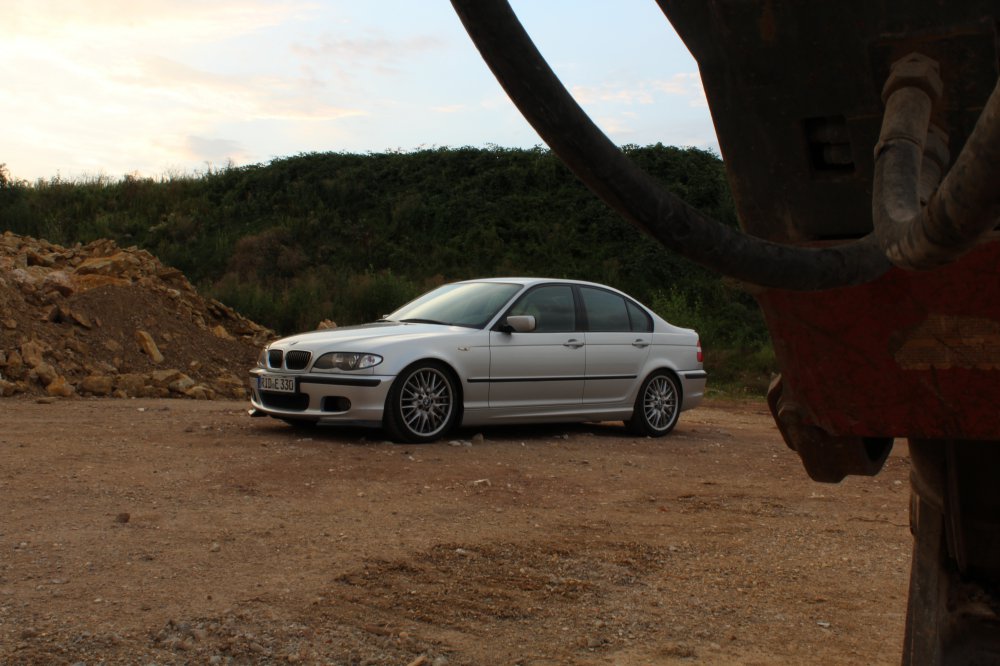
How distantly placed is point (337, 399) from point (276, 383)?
0.69m

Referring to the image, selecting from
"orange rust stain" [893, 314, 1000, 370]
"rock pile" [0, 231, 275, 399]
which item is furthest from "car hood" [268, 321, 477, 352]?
"orange rust stain" [893, 314, 1000, 370]

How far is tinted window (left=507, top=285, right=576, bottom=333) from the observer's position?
10.9 metres

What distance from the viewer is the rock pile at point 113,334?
13.7 m

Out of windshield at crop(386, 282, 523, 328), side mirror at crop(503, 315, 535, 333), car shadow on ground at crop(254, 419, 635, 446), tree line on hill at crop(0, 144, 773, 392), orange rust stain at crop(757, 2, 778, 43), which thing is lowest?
car shadow on ground at crop(254, 419, 635, 446)

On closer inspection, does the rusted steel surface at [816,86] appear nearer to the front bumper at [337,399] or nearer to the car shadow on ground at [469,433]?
the front bumper at [337,399]

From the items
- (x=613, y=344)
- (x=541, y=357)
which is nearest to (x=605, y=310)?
(x=613, y=344)

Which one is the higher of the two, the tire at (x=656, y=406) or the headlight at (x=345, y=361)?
the headlight at (x=345, y=361)

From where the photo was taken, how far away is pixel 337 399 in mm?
9773

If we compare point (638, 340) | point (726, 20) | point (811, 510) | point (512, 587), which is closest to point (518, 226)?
point (638, 340)

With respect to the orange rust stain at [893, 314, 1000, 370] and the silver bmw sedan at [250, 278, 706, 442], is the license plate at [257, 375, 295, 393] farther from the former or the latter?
the orange rust stain at [893, 314, 1000, 370]

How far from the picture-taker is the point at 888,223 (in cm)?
142

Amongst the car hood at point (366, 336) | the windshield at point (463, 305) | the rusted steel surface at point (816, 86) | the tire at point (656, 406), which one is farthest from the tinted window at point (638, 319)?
the rusted steel surface at point (816, 86)

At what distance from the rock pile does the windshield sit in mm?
4192

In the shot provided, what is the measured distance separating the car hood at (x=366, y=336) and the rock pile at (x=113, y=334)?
430 cm
